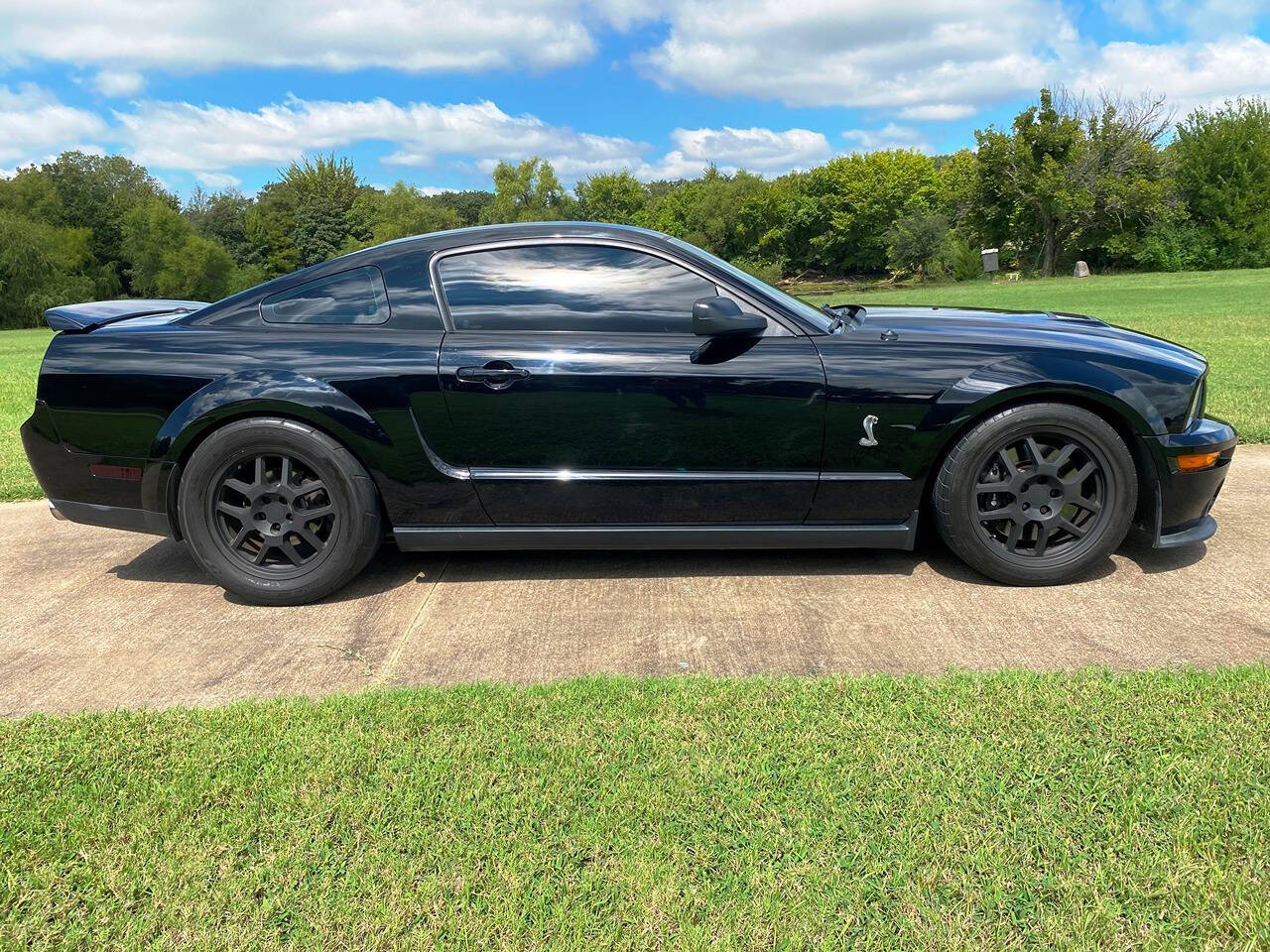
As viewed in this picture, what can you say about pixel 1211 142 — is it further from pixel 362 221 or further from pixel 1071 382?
pixel 362 221

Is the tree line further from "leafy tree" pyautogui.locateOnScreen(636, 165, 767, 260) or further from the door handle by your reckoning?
the door handle

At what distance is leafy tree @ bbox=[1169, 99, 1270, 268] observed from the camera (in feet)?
143

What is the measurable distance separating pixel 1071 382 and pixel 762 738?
1974 millimetres

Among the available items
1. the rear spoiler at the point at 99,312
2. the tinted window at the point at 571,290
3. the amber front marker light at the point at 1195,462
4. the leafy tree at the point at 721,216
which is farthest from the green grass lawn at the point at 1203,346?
the leafy tree at the point at 721,216

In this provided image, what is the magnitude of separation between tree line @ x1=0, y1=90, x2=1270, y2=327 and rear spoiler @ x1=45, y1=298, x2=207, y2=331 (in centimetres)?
2505

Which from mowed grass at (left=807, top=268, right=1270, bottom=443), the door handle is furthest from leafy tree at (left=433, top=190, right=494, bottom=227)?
the door handle

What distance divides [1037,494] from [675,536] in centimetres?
146

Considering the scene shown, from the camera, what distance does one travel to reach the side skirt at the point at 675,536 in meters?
3.56

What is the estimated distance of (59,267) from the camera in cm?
6328

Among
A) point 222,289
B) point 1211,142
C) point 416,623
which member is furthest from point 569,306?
point 222,289

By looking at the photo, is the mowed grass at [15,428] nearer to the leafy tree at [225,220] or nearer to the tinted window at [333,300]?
the tinted window at [333,300]

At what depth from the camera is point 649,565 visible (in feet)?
13.0

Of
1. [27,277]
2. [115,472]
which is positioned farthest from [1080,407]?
[27,277]

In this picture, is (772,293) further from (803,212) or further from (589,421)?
(803,212)
